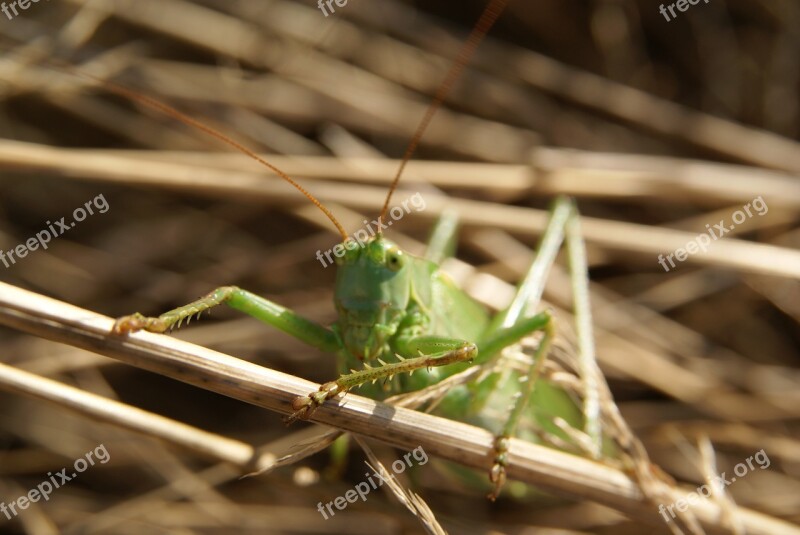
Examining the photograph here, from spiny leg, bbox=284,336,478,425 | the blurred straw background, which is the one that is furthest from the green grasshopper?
the blurred straw background

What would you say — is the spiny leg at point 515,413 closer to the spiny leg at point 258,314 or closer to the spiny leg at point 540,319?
the spiny leg at point 540,319

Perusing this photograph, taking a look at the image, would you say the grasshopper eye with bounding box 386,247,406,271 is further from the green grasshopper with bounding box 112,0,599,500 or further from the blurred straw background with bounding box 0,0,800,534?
the blurred straw background with bounding box 0,0,800,534

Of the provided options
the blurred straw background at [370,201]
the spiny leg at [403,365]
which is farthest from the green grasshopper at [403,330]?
the blurred straw background at [370,201]

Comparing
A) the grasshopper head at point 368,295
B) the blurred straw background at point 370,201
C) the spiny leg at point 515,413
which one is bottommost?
the spiny leg at point 515,413

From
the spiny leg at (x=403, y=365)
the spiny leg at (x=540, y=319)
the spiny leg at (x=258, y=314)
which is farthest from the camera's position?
the spiny leg at (x=540, y=319)

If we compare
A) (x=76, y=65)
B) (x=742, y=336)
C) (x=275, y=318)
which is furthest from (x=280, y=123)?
(x=742, y=336)
